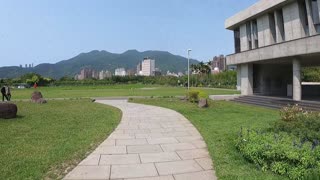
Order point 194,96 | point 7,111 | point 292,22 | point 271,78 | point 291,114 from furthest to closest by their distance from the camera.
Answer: point 271,78 < point 194,96 < point 292,22 < point 7,111 < point 291,114

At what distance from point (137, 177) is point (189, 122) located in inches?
313

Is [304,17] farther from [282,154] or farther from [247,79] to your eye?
[282,154]

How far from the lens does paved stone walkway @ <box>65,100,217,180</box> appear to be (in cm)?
607

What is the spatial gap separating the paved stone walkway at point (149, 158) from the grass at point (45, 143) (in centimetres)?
40

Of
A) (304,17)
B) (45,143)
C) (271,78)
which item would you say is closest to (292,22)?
(304,17)

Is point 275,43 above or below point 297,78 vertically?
above

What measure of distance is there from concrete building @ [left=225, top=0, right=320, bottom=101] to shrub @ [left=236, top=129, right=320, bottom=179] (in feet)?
46.0

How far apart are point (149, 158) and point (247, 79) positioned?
911 inches

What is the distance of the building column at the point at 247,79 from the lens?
28844 mm

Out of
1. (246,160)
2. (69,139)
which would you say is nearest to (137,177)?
(246,160)

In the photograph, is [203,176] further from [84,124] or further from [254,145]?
[84,124]

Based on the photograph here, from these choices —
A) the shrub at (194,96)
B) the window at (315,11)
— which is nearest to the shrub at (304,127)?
the window at (315,11)

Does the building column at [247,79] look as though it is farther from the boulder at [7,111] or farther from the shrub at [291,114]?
the boulder at [7,111]

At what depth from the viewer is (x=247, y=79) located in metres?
28.8
